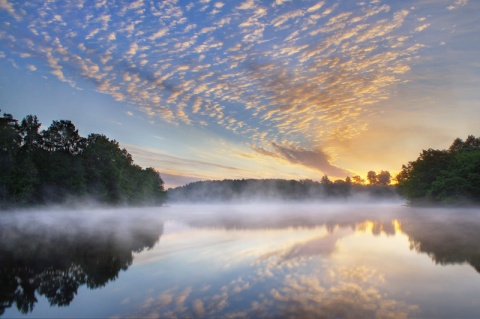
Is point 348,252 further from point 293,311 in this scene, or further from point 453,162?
point 453,162

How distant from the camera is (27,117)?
54406mm

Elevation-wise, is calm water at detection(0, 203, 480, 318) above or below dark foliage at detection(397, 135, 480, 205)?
below

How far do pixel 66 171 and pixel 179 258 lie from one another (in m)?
50.1

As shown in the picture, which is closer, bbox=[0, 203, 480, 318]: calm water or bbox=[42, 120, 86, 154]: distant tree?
bbox=[0, 203, 480, 318]: calm water

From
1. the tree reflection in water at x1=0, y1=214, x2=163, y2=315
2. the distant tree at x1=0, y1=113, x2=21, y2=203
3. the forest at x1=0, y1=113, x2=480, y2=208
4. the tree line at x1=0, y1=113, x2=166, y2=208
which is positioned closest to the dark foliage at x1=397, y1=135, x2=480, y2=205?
the forest at x1=0, y1=113, x2=480, y2=208

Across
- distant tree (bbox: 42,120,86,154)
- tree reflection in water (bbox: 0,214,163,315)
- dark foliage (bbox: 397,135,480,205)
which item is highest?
distant tree (bbox: 42,120,86,154)

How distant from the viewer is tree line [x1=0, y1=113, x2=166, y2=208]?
150ft

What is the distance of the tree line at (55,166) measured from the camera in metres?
45.7

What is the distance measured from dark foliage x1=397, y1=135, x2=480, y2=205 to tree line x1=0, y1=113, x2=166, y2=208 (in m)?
69.1

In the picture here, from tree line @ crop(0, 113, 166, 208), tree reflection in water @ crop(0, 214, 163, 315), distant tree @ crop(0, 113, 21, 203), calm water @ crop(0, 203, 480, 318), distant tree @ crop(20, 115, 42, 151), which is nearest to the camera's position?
calm water @ crop(0, 203, 480, 318)

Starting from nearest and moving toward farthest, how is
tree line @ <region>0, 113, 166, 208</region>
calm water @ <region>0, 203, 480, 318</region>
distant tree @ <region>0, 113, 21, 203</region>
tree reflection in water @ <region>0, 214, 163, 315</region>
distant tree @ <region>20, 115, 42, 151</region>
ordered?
calm water @ <region>0, 203, 480, 318</region>
tree reflection in water @ <region>0, 214, 163, 315</region>
distant tree @ <region>0, 113, 21, 203</region>
tree line @ <region>0, 113, 166, 208</region>
distant tree @ <region>20, 115, 42, 151</region>

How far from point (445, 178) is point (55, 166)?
75.3m

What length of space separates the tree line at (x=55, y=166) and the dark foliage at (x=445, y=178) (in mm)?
69072

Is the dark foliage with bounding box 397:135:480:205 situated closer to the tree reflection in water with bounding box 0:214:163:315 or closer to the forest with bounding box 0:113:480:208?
the forest with bounding box 0:113:480:208
